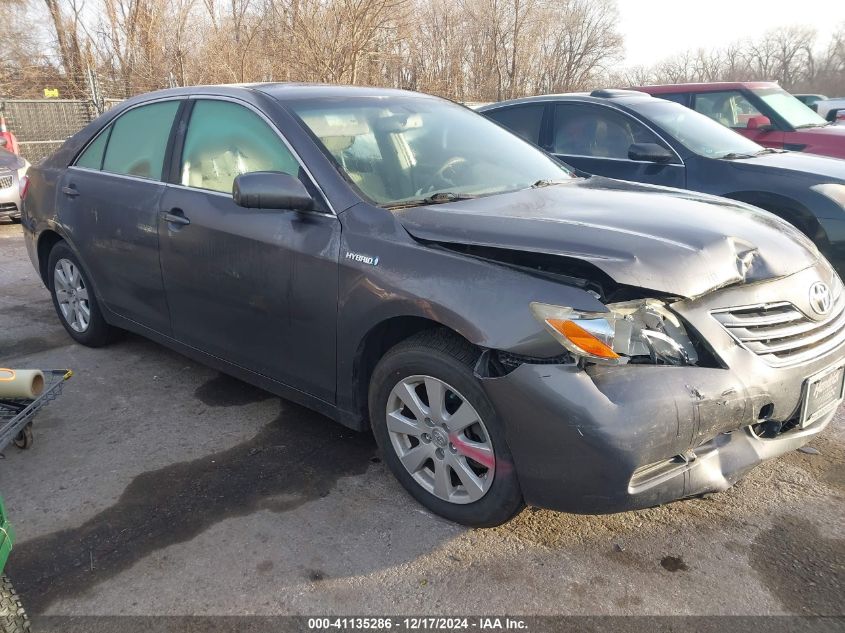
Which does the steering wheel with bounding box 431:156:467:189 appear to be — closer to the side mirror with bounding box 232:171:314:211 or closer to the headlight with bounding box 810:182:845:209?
the side mirror with bounding box 232:171:314:211

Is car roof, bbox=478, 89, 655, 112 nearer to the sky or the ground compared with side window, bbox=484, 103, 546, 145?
nearer to the sky

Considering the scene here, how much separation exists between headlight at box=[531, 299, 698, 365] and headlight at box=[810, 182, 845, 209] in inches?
143

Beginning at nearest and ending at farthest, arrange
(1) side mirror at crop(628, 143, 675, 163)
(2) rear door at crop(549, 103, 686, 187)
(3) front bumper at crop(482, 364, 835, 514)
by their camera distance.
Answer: (3) front bumper at crop(482, 364, 835, 514), (1) side mirror at crop(628, 143, 675, 163), (2) rear door at crop(549, 103, 686, 187)

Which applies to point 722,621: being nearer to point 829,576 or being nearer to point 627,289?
point 829,576

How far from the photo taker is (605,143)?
6.13 meters

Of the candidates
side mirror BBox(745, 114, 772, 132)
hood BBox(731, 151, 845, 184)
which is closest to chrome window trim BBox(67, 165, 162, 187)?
hood BBox(731, 151, 845, 184)

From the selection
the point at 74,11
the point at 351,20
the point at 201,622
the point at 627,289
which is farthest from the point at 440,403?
the point at 74,11

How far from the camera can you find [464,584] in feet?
7.78

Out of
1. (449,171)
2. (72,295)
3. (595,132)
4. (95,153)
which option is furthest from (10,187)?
(449,171)

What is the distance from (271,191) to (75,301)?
2.56 metres

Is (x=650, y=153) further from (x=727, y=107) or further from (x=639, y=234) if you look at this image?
(x=639, y=234)

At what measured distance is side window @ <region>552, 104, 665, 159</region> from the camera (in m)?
5.98

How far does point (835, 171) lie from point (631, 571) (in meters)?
4.38

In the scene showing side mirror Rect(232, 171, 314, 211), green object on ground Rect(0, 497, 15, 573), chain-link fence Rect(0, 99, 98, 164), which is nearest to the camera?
green object on ground Rect(0, 497, 15, 573)
